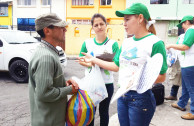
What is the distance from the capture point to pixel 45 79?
1463 mm

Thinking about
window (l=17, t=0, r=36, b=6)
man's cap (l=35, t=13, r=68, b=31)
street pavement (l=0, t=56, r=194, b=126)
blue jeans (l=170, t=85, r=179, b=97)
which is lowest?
street pavement (l=0, t=56, r=194, b=126)

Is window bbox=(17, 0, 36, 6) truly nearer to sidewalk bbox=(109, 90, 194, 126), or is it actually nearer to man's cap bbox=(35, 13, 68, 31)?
sidewalk bbox=(109, 90, 194, 126)

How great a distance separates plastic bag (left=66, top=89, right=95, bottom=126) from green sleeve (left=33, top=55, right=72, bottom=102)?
0.23 metres

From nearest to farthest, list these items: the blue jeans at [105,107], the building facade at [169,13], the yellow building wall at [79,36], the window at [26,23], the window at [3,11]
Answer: the blue jeans at [105,107], the yellow building wall at [79,36], the building facade at [169,13], the window at [26,23], the window at [3,11]

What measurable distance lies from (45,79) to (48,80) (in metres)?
0.03

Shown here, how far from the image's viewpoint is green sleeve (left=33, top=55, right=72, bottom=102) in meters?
1.46

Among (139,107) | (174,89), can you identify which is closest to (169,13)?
(174,89)

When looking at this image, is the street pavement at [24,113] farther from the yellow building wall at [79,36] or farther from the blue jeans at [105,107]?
the yellow building wall at [79,36]

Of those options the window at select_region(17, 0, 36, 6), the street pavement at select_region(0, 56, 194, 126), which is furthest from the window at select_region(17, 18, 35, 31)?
the street pavement at select_region(0, 56, 194, 126)

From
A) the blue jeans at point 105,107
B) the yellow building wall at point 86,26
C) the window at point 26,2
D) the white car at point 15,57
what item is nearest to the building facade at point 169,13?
the yellow building wall at point 86,26

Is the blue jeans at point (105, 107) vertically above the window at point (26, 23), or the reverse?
the window at point (26, 23)

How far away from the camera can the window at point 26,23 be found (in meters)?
22.5

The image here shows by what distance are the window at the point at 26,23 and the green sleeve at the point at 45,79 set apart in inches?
886

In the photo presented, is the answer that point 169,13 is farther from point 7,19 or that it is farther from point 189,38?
point 7,19
